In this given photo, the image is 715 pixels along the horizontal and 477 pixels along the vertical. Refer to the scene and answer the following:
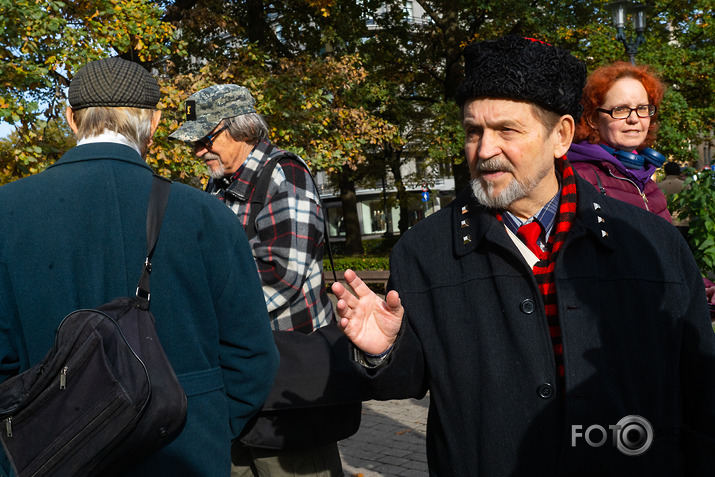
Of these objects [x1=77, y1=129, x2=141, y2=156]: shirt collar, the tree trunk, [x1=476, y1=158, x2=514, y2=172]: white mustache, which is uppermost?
[x1=77, y1=129, x2=141, y2=156]: shirt collar

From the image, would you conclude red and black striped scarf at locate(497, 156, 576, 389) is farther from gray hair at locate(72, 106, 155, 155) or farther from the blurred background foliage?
the blurred background foliage

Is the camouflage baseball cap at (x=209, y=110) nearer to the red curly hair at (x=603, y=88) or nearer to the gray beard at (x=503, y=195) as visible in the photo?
the gray beard at (x=503, y=195)

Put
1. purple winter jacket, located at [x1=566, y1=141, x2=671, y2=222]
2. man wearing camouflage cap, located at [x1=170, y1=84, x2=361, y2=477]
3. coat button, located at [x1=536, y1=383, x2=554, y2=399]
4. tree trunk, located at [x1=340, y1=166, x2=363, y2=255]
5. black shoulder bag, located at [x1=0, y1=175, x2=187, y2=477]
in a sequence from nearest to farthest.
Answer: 1. black shoulder bag, located at [x1=0, y1=175, x2=187, y2=477]
2. coat button, located at [x1=536, y1=383, x2=554, y2=399]
3. man wearing camouflage cap, located at [x1=170, y1=84, x2=361, y2=477]
4. purple winter jacket, located at [x1=566, y1=141, x2=671, y2=222]
5. tree trunk, located at [x1=340, y1=166, x2=363, y2=255]

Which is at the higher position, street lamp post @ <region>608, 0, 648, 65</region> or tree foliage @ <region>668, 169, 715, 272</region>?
street lamp post @ <region>608, 0, 648, 65</region>

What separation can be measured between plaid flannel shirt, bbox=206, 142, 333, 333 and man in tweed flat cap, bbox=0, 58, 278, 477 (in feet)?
1.85

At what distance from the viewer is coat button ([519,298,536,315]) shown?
78.4 inches

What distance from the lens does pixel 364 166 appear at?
30.5 m

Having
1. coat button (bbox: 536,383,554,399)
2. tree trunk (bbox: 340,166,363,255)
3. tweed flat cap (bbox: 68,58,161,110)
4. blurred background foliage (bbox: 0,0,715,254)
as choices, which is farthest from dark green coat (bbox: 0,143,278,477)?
tree trunk (bbox: 340,166,363,255)

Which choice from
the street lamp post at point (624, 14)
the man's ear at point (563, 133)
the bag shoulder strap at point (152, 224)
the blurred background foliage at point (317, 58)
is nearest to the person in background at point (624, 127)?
the man's ear at point (563, 133)

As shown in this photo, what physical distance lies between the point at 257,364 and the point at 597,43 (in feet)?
59.1

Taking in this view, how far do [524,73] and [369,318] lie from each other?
842mm

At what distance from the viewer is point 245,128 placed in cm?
326

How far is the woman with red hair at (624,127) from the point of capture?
3287 mm

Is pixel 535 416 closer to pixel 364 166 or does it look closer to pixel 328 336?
pixel 328 336
